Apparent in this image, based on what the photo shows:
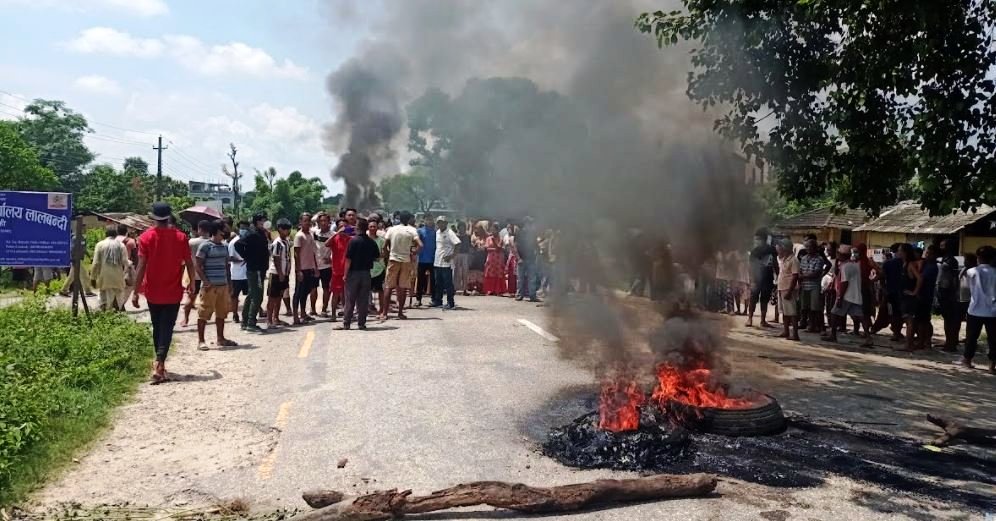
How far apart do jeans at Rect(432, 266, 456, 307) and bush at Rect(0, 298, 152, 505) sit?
5.16 m

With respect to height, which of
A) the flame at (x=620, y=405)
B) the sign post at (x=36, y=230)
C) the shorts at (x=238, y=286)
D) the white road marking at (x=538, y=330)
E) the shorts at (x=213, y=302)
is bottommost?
the flame at (x=620, y=405)

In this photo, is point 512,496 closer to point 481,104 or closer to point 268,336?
point 481,104

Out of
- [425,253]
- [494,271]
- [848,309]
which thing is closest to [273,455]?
[425,253]

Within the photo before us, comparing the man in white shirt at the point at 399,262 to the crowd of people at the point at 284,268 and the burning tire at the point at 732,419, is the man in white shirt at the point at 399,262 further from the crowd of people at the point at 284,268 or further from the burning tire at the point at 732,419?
the burning tire at the point at 732,419

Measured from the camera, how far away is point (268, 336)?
10422 mm

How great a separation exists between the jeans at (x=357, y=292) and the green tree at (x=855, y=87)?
5.16 m

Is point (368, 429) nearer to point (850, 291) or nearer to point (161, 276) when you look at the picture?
point (161, 276)

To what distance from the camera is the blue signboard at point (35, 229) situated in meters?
9.90

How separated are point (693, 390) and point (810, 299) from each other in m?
6.32

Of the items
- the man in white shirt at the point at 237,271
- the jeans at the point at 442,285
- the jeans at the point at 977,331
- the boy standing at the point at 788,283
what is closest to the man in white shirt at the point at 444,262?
the jeans at the point at 442,285

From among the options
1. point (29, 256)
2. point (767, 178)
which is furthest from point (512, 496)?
point (29, 256)

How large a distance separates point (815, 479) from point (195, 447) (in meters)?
4.48

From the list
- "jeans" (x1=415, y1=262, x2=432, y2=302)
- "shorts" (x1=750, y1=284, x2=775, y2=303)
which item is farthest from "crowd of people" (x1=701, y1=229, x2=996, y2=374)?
"jeans" (x1=415, y1=262, x2=432, y2=302)

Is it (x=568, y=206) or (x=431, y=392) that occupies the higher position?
(x=568, y=206)
